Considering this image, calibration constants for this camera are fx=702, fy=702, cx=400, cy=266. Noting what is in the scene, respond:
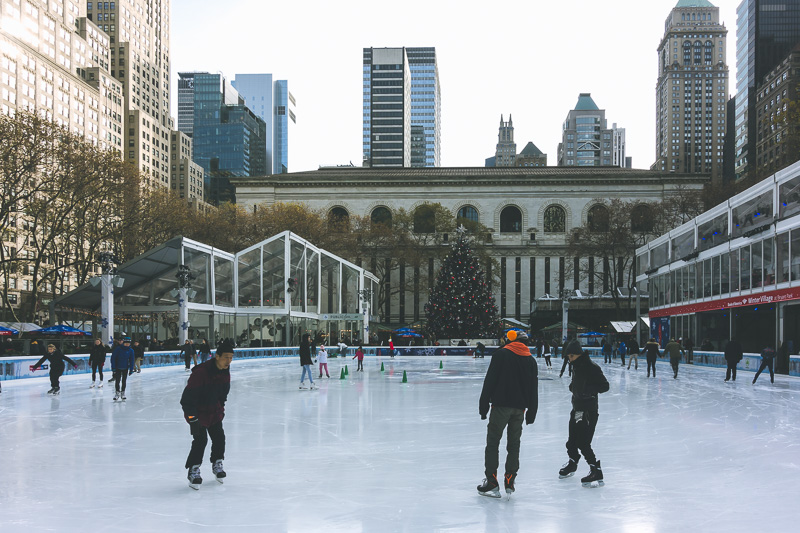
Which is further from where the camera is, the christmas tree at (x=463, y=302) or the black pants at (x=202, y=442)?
the christmas tree at (x=463, y=302)

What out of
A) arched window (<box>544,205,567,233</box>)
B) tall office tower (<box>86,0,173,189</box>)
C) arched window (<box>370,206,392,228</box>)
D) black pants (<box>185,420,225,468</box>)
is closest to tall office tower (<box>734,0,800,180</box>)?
arched window (<box>544,205,567,233</box>)

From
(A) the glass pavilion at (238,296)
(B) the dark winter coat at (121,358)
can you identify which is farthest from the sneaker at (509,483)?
(A) the glass pavilion at (238,296)

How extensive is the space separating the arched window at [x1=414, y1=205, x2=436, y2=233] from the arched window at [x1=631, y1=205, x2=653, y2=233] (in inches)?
911

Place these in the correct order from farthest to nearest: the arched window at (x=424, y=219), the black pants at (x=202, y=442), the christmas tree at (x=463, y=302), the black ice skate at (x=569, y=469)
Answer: the arched window at (x=424, y=219) → the christmas tree at (x=463, y=302) → the black ice skate at (x=569, y=469) → the black pants at (x=202, y=442)

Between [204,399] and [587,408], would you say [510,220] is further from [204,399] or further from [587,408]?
[204,399]

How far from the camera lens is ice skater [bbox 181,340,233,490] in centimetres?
714

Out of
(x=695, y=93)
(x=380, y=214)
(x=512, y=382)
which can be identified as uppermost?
(x=695, y=93)

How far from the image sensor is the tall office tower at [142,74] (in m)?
121

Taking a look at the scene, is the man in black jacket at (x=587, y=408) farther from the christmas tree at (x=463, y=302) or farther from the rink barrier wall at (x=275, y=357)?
the christmas tree at (x=463, y=302)

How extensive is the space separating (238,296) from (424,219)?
4390cm

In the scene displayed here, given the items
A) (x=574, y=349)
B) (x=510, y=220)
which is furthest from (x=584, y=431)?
(x=510, y=220)

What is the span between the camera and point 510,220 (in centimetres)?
9056

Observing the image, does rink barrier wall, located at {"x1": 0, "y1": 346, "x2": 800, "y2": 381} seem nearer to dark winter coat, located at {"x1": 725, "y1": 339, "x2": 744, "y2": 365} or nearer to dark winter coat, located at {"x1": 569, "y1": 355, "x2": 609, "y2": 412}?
dark winter coat, located at {"x1": 725, "y1": 339, "x2": 744, "y2": 365}

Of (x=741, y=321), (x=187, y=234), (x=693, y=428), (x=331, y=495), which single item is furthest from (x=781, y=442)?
(x=187, y=234)
